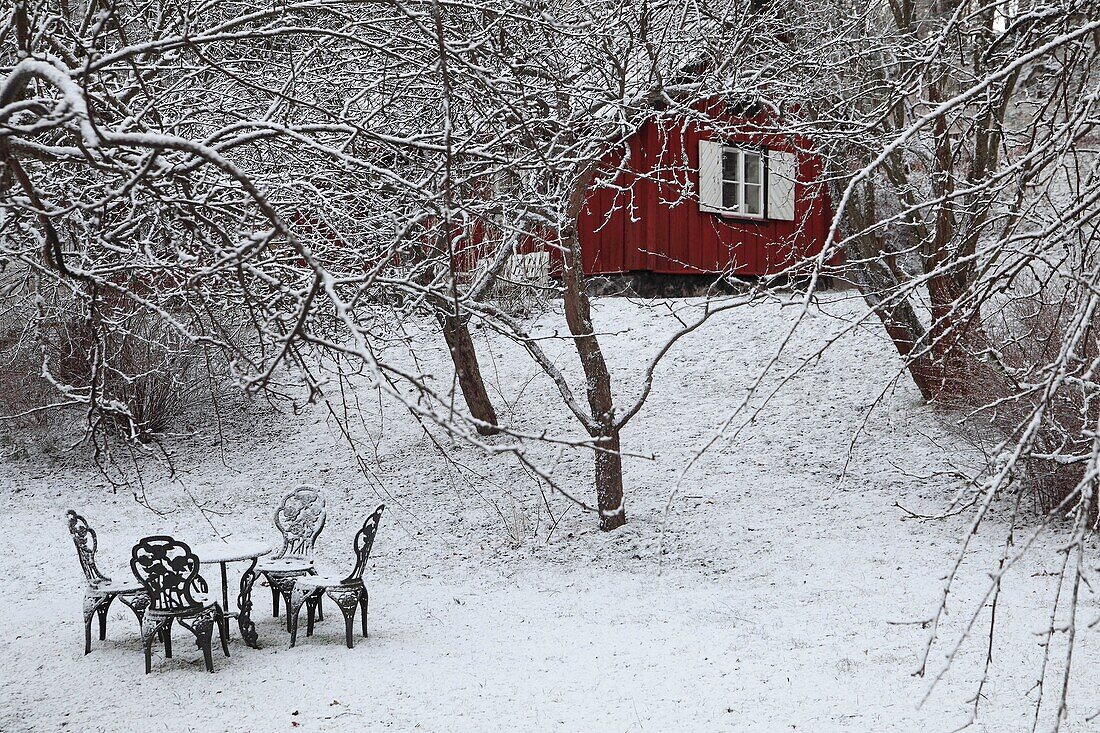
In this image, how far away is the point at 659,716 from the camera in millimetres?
5250

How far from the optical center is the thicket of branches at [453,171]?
9.15 ft

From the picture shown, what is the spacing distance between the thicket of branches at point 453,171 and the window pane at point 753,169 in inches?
182

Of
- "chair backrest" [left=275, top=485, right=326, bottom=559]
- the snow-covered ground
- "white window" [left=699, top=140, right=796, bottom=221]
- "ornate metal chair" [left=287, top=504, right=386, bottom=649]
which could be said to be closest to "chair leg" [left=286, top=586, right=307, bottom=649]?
"ornate metal chair" [left=287, top=504, right=386, bottom=649]

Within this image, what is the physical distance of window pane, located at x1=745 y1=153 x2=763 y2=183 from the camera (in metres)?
15.8

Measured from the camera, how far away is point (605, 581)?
801 cm

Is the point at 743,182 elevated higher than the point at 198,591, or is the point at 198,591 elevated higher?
the point at 743,182

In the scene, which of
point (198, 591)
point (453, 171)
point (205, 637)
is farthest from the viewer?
point (198, 591)

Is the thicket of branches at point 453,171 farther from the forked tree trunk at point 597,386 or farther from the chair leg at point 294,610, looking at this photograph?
the chair leg at point 294,610

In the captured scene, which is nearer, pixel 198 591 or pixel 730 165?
pixel 198 591

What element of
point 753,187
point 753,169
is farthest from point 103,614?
point 753,169

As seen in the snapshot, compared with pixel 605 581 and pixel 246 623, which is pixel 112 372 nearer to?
pixel 246 623

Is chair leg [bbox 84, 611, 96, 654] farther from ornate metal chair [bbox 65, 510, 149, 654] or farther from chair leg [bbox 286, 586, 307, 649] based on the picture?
chair leg [bbox 286, 586, 307, 649]

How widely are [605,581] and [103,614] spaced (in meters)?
3.77

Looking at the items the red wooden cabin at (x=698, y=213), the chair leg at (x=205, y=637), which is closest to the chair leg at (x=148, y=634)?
the chair leg at (x=205, y=637)
